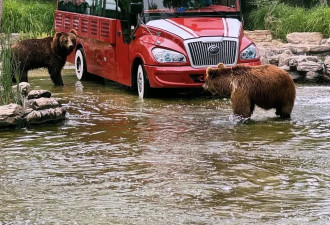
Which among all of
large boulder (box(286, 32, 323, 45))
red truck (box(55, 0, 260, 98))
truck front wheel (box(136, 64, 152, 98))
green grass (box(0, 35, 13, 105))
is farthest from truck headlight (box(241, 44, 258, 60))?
large boulder (box(286, 32, 323, 45))

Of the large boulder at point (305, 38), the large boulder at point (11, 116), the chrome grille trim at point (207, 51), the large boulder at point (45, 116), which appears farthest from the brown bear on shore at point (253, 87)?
the large boulder at point (305, 38)

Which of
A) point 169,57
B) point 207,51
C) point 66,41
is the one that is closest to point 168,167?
point 169,57

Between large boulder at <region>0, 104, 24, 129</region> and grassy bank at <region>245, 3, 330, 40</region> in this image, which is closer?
large boulder at <region>0, 104, 24, 129</region>

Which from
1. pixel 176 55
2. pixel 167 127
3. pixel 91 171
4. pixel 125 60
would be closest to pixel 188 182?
pixel 91 171

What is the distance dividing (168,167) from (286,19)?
1414 cm

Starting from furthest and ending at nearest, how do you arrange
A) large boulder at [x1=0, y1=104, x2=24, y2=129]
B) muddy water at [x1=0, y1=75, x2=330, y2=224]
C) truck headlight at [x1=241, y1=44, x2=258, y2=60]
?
truck headlight at [x1=241, y1=44, x2=258, y2=60]
large boulder at [x1=0, y1=104, x2=24, y2=129]
muddy water at [x1=0, y1=75, x2=330, y2=224]

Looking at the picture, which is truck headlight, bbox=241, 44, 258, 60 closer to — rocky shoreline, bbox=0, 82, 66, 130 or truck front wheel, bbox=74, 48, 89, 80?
rocky shoreline, bbox=0, 82, 66, 130

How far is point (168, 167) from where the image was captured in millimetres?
8469

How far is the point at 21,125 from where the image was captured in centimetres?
1095

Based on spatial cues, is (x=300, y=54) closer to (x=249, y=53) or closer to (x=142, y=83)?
(x=249, y=53)

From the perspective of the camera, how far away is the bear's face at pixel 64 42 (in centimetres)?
1495

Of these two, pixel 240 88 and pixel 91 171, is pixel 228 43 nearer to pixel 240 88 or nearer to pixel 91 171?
pixel 240 88

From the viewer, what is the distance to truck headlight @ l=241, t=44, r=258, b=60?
1362cm

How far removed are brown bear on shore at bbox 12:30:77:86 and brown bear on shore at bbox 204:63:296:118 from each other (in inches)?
172
